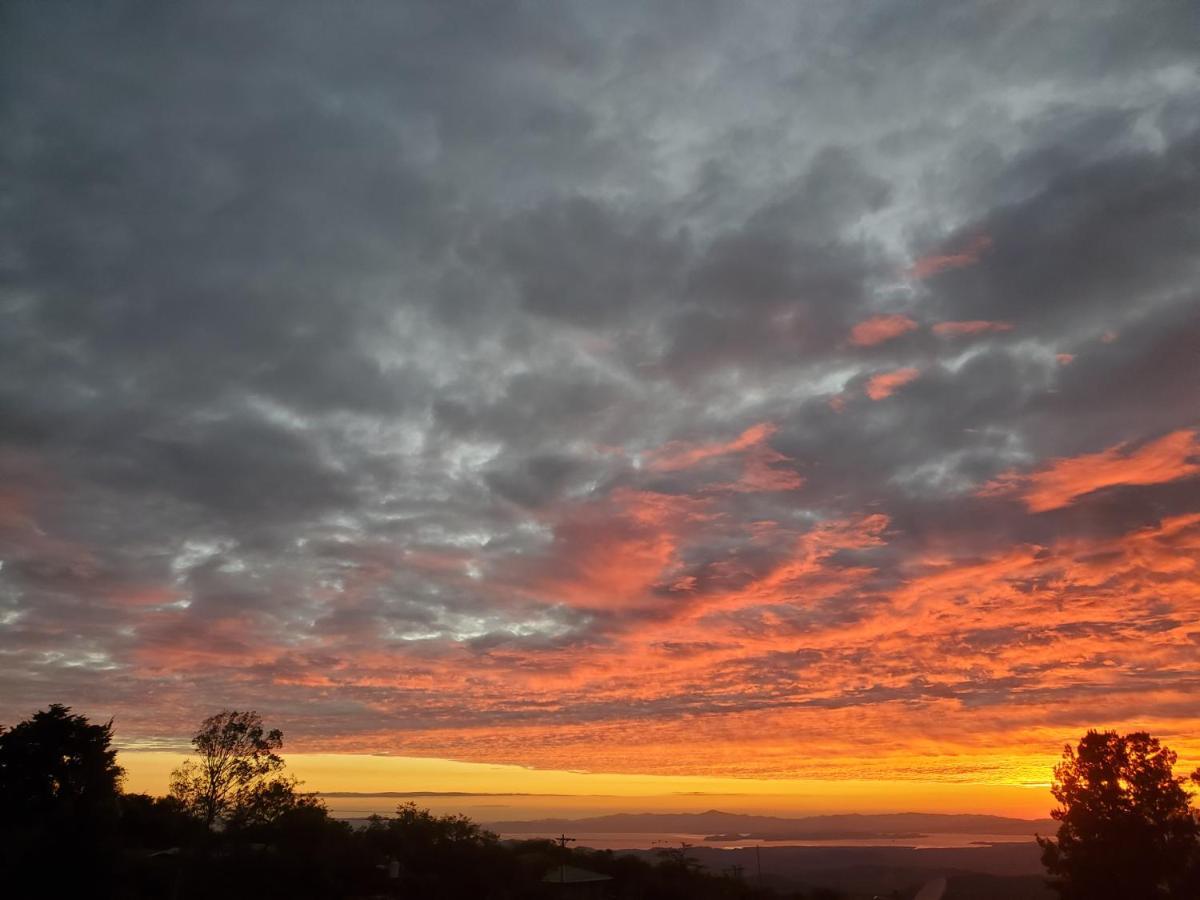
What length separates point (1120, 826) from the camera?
36.3 meters

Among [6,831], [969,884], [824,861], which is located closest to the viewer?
[6,831]

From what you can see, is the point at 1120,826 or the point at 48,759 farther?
the point at 48,759

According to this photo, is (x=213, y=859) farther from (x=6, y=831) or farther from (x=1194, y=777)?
(x=1194, y=777)

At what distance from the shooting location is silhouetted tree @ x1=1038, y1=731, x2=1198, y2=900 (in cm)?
3506

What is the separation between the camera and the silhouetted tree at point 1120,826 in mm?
35062

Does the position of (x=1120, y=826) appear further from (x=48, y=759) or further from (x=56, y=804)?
(x=48, y=759)

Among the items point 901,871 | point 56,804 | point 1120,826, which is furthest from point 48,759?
point 901,871

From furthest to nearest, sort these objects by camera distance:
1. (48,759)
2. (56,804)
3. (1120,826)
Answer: (48,759)
(56,804)
(1120,826)

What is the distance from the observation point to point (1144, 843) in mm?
35594

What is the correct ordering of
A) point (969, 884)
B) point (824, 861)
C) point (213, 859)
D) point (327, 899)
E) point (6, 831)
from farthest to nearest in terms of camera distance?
point (824, 861), point (969, 884), point (327, 899), point (213, 859), point (6, 831)

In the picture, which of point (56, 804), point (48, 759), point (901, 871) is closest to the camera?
point (56, 804)

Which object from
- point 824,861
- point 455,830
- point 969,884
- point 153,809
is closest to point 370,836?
point 455,830

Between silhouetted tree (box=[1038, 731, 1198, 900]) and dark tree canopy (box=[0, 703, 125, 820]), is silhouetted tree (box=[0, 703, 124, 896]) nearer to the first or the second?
dark tree canopy (box=[0, 703, 125, 820])

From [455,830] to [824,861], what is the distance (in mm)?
138395
